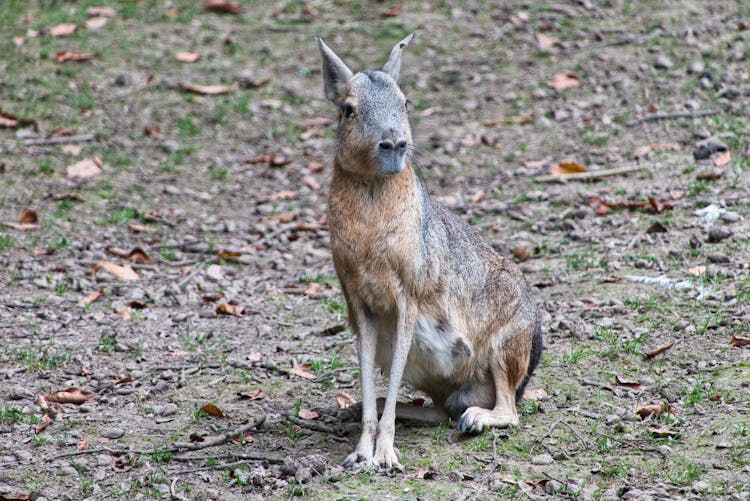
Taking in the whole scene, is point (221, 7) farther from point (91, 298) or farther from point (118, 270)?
point (91, 298)

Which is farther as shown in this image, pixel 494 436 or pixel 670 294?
pixel 670 294

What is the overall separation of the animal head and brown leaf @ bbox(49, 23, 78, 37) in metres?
7.04

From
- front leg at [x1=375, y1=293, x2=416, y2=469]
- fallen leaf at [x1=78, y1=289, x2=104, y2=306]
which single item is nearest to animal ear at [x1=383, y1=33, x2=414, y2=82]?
front leg at [x1=375, y1=293, x2=416, y2=469]

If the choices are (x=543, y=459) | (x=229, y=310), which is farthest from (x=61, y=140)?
(x=543, y=459)

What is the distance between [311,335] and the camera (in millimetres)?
6562

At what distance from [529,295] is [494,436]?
0.88m

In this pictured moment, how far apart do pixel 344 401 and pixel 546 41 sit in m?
6.76

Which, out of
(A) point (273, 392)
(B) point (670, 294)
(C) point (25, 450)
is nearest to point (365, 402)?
(A) point (273, 392)

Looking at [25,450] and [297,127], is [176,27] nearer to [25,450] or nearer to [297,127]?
[297,127]

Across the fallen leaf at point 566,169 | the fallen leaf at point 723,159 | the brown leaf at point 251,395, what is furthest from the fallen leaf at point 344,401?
the fallen leaf at point 723,159

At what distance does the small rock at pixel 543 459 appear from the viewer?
4.66 m

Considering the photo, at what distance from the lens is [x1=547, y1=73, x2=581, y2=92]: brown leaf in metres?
10.5

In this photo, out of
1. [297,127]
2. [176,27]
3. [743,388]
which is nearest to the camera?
[743,388]

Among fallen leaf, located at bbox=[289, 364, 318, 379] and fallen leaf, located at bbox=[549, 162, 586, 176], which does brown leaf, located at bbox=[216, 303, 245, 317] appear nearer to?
fallen leaf, located at bbox=[289, 364, 318, 379]
